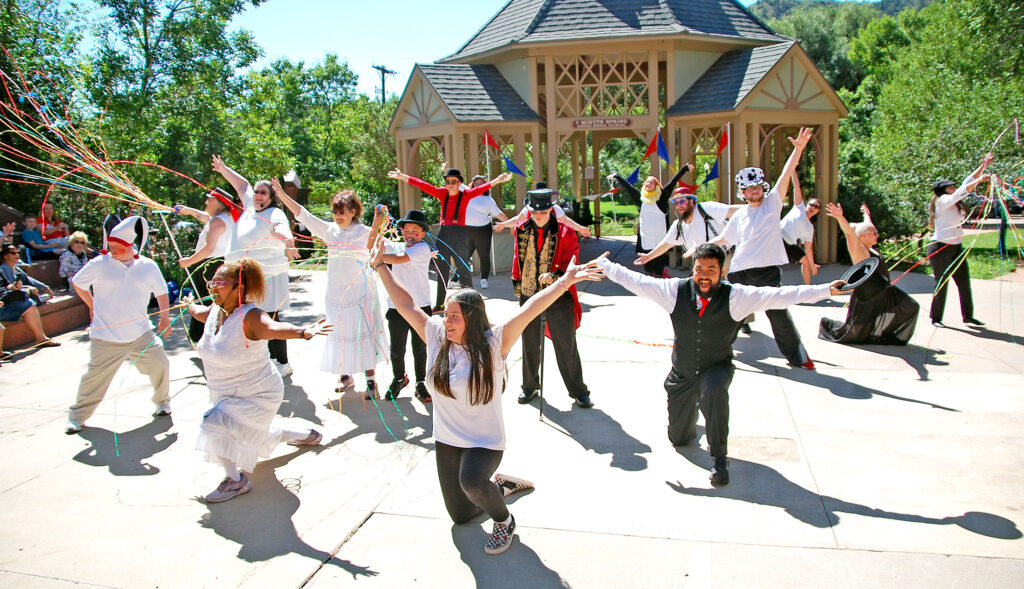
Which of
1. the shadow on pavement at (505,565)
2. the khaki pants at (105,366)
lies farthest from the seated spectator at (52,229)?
the shadow on pavement at (505,565)

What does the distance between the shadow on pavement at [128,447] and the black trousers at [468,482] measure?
2365 mm

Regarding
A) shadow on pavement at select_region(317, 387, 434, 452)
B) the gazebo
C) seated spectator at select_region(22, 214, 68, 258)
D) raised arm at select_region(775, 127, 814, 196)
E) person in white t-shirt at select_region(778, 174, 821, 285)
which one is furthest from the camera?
the gazebo

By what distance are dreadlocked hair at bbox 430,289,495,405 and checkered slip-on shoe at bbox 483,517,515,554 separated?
2.22 ft

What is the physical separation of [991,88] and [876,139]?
23.8 ft

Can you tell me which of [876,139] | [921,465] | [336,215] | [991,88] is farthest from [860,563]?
[876,139]

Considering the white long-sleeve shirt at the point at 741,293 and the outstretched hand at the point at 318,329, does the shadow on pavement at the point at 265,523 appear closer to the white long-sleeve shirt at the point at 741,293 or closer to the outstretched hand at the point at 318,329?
the outstretched hand at the point at 318,329

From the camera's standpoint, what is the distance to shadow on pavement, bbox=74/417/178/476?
5.20m

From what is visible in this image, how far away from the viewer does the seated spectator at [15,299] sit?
8648 millimetres

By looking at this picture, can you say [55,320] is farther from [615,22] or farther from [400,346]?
[615,22]

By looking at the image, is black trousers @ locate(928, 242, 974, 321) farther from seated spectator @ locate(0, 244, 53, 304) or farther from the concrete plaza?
seated spectator @ locate(0, 244, 53, 304)

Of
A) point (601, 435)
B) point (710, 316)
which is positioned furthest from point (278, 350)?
point (710, 316)

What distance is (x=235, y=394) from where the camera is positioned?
4684mm

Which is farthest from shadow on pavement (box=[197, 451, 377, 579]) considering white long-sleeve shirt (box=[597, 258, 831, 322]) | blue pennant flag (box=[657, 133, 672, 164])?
blue pennant flag (box=[657, 133, 672, 164])

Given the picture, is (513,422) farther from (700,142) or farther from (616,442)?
(700,142)
